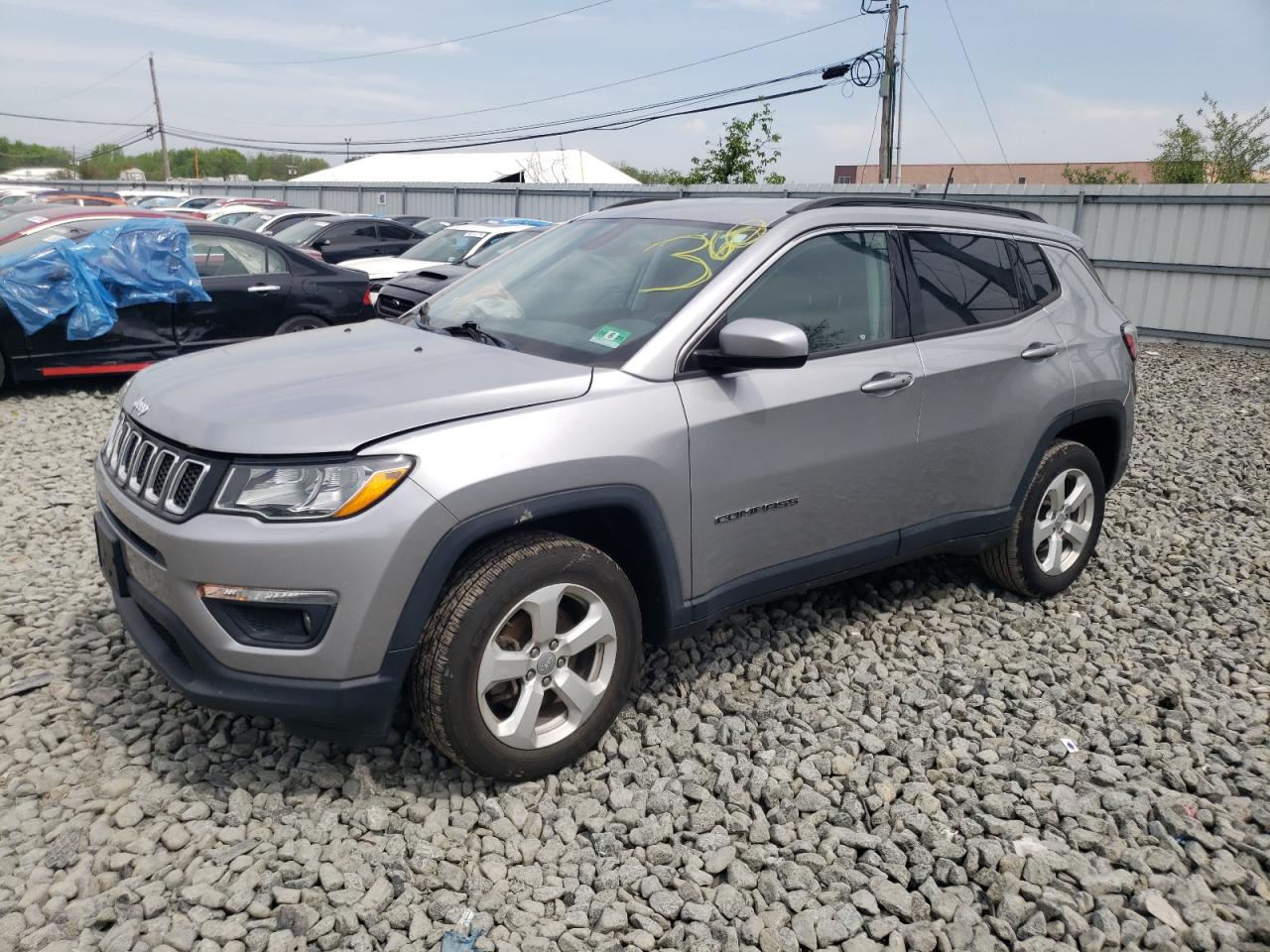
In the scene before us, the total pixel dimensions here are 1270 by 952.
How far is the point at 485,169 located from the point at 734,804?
46.6m

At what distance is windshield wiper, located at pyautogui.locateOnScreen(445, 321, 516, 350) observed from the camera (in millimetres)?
3545

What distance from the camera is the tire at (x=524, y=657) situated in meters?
2.90

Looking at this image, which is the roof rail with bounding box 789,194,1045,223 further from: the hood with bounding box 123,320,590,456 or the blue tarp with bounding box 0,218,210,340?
the blue tarp with bounding box 0,218,210,340

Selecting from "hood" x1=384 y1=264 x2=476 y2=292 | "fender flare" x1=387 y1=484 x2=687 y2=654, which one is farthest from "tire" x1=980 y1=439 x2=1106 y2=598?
"hood" x1=384 y1=264 x2=476 y2=292

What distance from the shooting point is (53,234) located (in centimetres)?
870

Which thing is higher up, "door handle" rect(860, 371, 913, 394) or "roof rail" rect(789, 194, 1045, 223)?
"roof rail" rect(789, 194, 1045, 223)

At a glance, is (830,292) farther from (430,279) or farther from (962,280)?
(430,279)

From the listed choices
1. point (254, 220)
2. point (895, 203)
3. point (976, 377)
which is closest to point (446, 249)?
point (254, 220)

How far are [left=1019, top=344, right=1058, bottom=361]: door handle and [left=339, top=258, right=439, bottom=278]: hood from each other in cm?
953

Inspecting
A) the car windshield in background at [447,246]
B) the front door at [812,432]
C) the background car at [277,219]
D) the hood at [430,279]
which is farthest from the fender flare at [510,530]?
the background car at [277,219]

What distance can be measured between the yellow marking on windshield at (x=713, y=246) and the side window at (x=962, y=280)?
0.80 metres

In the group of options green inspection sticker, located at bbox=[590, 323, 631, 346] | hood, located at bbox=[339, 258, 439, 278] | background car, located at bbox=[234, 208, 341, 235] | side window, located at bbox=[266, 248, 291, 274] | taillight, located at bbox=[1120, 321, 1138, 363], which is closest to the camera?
green inspection sticker, located at bbox=[590, 323, 631, 346]

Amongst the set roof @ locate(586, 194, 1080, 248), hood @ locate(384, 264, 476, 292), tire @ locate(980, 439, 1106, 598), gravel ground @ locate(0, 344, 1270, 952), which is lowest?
gravel ground @ locate(0, 344, 1270, 952)

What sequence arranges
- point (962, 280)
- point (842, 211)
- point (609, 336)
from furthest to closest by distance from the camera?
1. point (962, 280)
2. point (842, 211)
3. point (609, 336)
